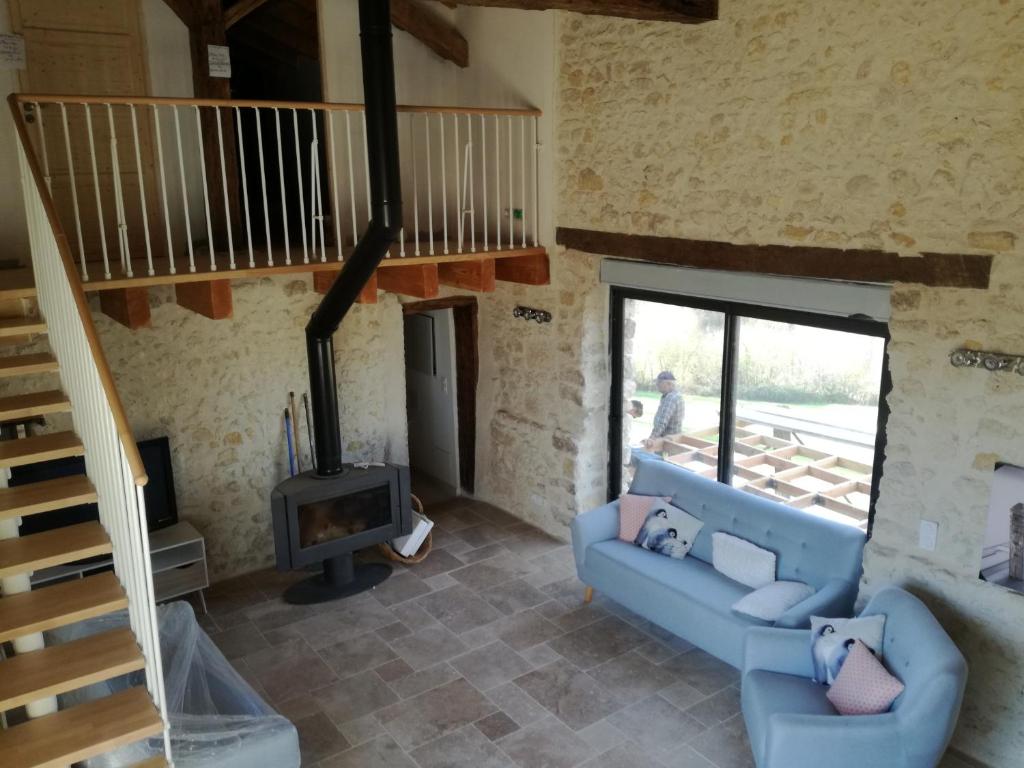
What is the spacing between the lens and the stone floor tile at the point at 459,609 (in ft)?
18.7

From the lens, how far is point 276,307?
253 inches

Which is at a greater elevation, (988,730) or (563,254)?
(563,254)

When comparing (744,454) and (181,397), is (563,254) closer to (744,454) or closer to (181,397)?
(744,454)

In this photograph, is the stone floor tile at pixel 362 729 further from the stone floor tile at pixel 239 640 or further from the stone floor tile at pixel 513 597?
the stone floor tile at pixel 513 597

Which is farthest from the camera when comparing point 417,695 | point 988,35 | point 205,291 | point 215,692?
point 205,291

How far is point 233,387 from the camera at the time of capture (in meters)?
6.36

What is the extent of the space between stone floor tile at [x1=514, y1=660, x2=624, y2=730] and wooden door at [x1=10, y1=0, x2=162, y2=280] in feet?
13.1

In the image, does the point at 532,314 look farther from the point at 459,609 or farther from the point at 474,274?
the point at 459,609

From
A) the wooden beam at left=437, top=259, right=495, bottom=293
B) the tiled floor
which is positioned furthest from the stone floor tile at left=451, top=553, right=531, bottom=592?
the wooden beam at left=437, top=259, right=495, bottom=293

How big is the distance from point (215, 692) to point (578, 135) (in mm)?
4464

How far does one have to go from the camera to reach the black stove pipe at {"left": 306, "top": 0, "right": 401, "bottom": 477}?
462cm

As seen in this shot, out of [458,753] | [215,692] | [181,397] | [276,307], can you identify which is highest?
[276,307]

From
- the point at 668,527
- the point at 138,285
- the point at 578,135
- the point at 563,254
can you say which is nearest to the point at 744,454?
the point at 668,527

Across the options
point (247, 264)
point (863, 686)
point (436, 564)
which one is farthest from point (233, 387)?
point (863, 686)
